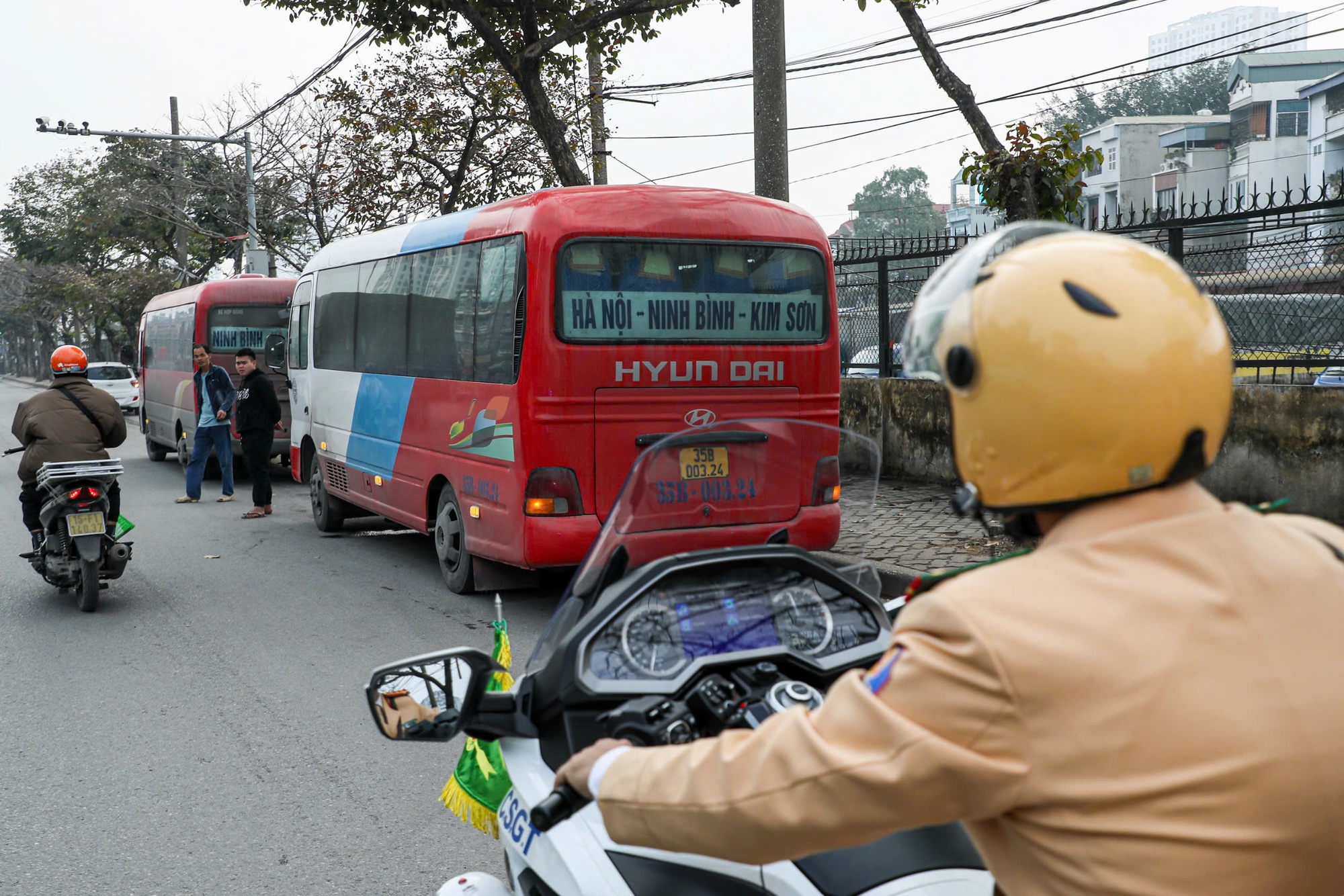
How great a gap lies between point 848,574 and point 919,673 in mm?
1309

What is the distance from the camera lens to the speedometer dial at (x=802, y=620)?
2260 millimetres

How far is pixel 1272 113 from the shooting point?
58.2 meters

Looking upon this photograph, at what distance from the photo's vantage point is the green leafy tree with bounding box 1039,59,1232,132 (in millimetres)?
81375

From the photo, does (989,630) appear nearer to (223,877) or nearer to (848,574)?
(848,574)

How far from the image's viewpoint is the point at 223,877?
11.9 ft

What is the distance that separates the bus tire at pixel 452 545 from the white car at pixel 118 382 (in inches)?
1083

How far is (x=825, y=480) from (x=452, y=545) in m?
6.14

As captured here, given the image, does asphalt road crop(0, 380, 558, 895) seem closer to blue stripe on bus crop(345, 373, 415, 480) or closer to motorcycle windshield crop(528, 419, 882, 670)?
blue stripe on bus crop(345, 373, 415, 480)

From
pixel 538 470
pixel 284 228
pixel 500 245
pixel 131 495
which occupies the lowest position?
pixel 131 495

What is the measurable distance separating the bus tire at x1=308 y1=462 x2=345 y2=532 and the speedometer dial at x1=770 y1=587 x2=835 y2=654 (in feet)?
30.3

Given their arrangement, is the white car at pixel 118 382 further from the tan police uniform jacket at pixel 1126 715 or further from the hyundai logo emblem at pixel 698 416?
the tan police uniform jacket at pixel 1126 715

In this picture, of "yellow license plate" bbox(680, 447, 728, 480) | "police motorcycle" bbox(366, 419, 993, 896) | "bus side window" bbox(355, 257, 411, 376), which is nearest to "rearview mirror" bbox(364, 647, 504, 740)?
"police motorcycle" bbox(366, 419, 993, 896)

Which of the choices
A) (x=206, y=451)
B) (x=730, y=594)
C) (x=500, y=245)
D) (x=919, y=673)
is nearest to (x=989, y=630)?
(x=919, y=673)

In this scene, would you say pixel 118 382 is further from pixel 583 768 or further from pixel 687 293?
pixel 583 768
